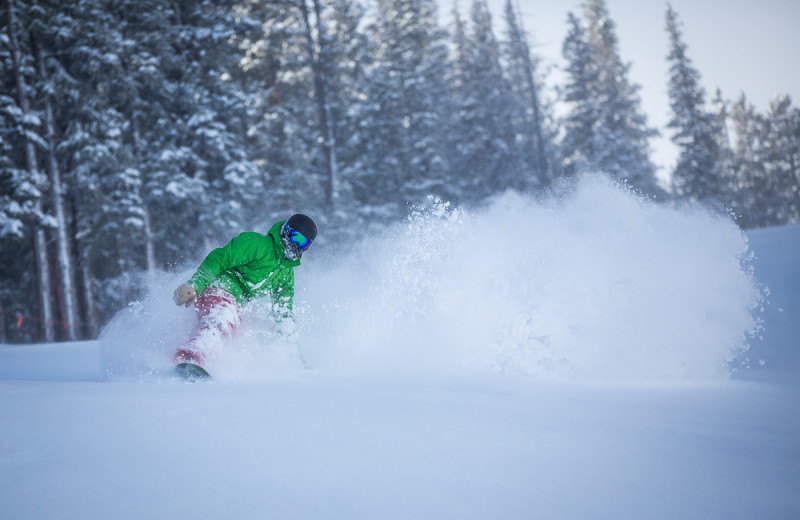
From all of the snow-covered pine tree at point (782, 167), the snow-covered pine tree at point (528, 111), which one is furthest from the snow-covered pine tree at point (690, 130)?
the snow-covered pine tree at point (782, 167)

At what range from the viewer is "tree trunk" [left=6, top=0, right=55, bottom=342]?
1428 centimetres

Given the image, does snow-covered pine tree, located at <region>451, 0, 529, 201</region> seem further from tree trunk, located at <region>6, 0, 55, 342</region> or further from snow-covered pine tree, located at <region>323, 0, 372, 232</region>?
tree trunk, located at <region>6, 0, 55, 342</region>

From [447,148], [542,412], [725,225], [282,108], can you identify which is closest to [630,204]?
[725,225]

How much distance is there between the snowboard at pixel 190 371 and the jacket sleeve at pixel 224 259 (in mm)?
729

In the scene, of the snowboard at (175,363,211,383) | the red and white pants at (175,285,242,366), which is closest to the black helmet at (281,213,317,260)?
the red and white pants at (175,285,242,366)

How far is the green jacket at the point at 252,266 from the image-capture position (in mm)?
4473

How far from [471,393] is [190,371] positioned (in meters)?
2.06

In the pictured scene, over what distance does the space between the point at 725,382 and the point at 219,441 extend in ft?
14.5

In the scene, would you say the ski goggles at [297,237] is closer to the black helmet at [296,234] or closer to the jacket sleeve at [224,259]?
the black helmet at [296,234]

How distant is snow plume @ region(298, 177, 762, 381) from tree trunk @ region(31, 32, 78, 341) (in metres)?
11.8

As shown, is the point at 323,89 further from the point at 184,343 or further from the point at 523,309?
the point at 184,343

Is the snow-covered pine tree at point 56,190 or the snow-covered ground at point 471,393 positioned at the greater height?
the snow-covered pine tree at point 56,190

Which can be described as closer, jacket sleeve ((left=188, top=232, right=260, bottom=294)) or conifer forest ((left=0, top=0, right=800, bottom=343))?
jacket sleeve ((left=188, top=232, right=260, bottom=294))

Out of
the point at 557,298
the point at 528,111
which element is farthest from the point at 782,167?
the point at 557,298
